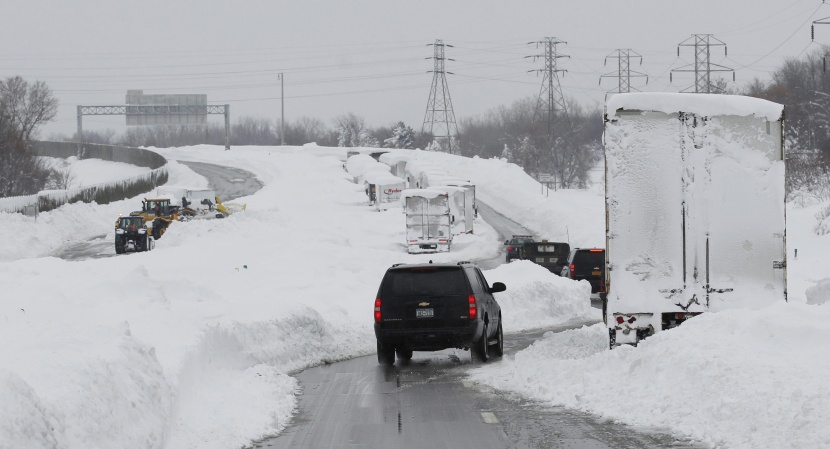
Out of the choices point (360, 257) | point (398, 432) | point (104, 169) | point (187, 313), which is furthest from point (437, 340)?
point (104, 169)

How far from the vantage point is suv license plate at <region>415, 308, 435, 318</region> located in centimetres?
1867

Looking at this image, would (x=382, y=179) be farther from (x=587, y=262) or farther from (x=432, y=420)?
(x=432, y=420)

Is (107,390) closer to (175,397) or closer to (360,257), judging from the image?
(175,397)

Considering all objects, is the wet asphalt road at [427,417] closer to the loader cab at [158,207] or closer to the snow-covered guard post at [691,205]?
the snow-covered guard post at [691,205]

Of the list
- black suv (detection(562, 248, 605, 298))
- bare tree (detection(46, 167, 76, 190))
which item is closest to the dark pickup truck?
black suv (detection(562, 248, 605, 298))

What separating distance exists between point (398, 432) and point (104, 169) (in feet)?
380

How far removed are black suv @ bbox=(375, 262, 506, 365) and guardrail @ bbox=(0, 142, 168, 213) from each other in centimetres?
4415

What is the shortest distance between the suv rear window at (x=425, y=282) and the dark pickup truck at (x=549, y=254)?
95.2 feet

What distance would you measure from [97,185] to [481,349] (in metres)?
60.4

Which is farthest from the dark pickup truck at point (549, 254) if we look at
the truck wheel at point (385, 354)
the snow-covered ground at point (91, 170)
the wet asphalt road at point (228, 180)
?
the snow-covered ground at point (91, 170)

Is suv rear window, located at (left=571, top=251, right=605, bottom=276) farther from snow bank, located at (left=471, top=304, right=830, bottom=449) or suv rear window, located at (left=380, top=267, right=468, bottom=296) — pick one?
snow bank, located at (left=471, top=304, right=830, bottom=449)

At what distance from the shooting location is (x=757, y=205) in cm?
1570

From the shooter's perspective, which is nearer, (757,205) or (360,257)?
(757,205)

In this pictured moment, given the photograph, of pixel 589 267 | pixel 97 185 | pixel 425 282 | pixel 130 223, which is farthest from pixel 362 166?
pixel 425 282
